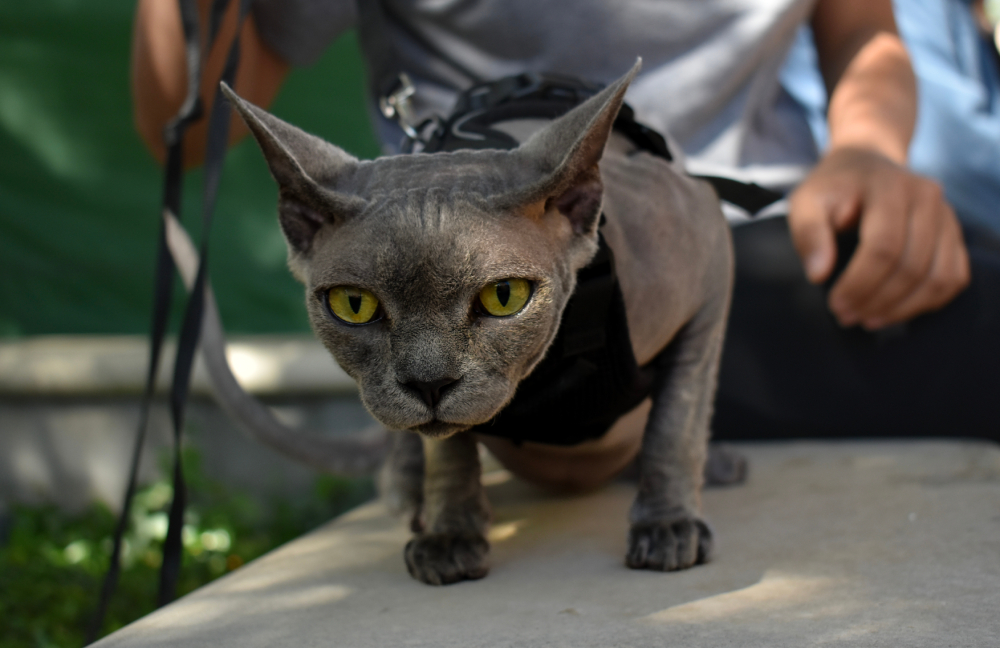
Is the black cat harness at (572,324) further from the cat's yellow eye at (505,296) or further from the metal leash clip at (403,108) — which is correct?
the cat's yellow eye at (505,296)

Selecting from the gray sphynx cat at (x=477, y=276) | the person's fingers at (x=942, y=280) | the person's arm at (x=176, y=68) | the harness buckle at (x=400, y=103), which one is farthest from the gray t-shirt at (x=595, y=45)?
the gray sphynx cat at (x=477, y=276)

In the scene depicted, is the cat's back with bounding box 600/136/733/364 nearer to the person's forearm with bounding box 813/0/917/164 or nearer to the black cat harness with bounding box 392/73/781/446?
the black cat harness with bounding box 392/73/781/446

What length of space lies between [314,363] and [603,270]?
6.27 feet

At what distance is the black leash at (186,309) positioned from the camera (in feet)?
4.78

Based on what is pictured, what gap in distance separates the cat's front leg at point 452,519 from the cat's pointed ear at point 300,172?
0.45 meters

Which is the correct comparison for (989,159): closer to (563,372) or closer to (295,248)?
(563,372)

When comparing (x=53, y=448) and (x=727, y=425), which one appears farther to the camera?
(x=53, y=448)

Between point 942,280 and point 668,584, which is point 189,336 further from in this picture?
point 942,280

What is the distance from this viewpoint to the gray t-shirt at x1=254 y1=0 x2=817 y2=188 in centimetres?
202

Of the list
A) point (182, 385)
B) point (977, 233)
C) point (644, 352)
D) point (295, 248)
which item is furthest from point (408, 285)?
point (977, 233)

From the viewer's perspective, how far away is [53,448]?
3098mm

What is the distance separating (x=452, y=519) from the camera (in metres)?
1.38

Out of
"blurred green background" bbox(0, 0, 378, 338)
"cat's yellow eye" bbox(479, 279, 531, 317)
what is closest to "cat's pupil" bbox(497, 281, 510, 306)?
"cat's yellow eye" bbox(479, 279, 531, 317)

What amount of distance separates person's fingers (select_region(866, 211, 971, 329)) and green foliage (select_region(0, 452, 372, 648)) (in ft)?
6.06
